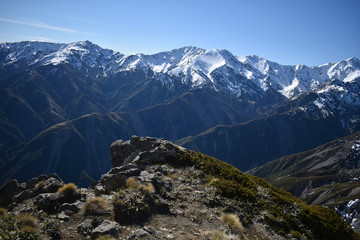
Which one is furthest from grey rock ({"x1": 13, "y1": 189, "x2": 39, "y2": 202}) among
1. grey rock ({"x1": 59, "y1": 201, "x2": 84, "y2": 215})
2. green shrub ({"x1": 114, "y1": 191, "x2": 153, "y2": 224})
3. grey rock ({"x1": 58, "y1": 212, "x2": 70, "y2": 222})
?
green shrub ({"x1": 114, "y1": 191, "x2": 153, "y2": 224})

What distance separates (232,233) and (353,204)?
18556cm

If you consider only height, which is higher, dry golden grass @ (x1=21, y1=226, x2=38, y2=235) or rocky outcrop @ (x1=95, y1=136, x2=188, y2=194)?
rocky outcrop @ (x1=95, y1=136, x2=188, y2=194)

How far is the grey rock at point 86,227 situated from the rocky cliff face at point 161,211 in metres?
0.05

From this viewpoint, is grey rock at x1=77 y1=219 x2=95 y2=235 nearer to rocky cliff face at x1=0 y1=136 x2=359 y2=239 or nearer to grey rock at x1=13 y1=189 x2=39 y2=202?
rocky cliff face at x1=0 y1=136 x2=359 y2=239

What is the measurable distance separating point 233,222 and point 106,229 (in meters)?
7.46

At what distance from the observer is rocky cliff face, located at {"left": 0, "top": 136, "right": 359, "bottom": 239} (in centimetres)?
1261

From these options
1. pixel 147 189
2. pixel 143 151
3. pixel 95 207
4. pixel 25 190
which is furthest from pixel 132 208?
pixel 143 151

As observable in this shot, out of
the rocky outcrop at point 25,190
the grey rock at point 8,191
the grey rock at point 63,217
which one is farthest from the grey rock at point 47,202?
the grey rock at point 8,191

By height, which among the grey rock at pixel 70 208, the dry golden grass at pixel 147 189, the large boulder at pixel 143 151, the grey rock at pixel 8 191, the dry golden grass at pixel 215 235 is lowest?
the grey rock at pixel 8 191

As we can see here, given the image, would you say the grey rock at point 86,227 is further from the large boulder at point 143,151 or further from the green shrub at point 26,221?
the large boulder at point 143,151

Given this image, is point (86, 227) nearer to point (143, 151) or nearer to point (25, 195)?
point (25, 195)

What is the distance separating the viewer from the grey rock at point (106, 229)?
12078mm

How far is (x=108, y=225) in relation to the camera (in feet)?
41.2

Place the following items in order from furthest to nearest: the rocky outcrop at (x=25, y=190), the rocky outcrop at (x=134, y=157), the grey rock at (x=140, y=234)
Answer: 1. the rocky outcrop at (x=134, y=157)
2. the rocky outcrop at (x=25, y=190)
3. the grey rock at (x=140, y=234)
